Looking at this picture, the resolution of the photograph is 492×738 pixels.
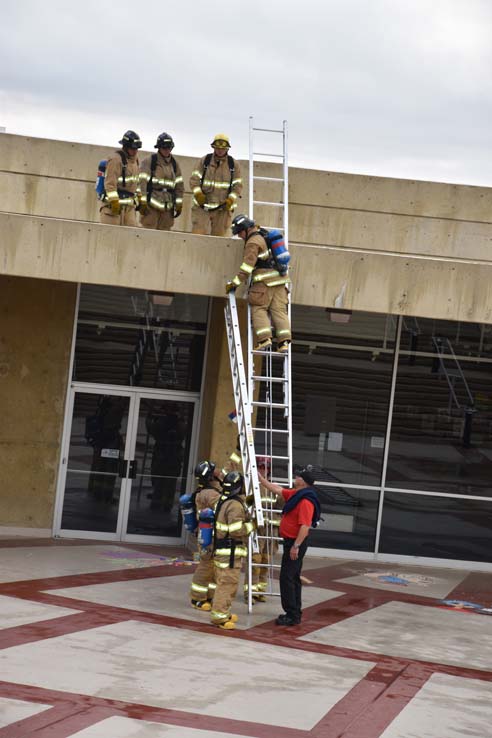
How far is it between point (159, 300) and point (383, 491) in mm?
4710

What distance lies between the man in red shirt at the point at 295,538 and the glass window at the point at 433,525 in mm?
5850

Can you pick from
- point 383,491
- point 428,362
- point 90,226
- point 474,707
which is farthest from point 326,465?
point 474,707

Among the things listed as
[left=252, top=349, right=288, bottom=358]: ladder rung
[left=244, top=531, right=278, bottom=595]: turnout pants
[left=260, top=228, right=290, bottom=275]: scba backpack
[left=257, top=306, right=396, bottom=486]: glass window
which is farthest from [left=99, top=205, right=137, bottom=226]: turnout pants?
[left=244, top=531, right=278, bottom=595]: turnout pants

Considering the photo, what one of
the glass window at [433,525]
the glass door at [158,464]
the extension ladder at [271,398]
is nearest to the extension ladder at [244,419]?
the extension ladder at [271,398]

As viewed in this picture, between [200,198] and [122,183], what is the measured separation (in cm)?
116

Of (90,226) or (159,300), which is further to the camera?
(159,300)

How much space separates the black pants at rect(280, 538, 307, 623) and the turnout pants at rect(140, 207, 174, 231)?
6082 millimetres

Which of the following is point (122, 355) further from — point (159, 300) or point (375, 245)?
point (375, 245)

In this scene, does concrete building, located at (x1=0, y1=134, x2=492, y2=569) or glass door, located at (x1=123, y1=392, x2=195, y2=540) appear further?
glass door, located at (x1=123, y1=392, x2=195, y2=540)

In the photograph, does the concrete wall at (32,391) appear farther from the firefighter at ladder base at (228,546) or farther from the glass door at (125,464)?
the firefighter at ladder base at (228,546)

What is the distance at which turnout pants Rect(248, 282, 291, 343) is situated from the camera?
13.4m

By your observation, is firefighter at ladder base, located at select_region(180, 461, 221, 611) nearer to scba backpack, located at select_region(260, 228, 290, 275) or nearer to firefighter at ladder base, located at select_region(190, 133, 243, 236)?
scba backpack, located at select_region(260, 228, 290, 275)

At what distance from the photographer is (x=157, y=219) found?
625 inches

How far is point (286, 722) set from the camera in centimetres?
794
